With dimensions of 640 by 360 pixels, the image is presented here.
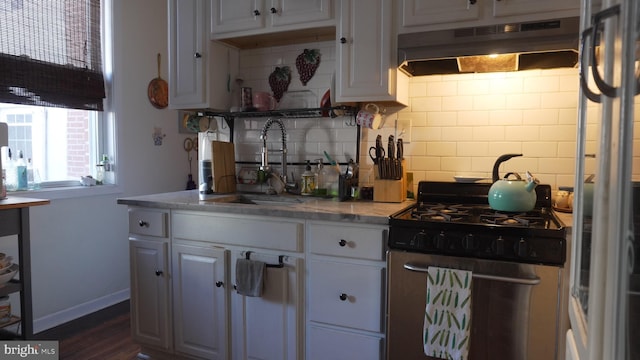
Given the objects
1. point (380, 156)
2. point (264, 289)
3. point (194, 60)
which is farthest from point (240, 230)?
point (194, 60)

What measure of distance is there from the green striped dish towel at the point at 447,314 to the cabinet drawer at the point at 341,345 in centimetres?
27

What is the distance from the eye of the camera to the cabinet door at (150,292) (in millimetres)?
2445

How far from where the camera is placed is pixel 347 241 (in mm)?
1988

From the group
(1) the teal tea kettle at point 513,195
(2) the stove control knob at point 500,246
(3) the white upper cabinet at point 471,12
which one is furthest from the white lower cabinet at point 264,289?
(3) the white upper cabinet at point 471,12

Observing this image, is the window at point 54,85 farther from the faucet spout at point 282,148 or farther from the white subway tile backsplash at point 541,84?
the white subway tile backsplash at point 541,84

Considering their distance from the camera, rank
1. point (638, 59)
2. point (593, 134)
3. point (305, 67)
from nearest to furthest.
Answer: point (638, 59) < point (593, 134) < point (305, 67)

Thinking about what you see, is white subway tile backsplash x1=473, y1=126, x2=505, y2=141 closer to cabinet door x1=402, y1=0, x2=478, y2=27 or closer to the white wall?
cabinet door x1=402, y1=0, x2=478, y2=27

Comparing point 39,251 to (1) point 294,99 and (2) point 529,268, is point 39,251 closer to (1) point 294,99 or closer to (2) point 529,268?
(1) point 294,99

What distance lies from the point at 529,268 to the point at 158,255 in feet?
6.15

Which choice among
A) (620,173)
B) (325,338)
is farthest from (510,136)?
(620,173)

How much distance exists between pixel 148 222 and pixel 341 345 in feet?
4.15

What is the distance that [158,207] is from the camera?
95.2 inches

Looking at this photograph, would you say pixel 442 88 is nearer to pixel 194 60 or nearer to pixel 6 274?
pixel 194 60

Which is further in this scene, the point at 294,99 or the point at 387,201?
the point at 294,99
